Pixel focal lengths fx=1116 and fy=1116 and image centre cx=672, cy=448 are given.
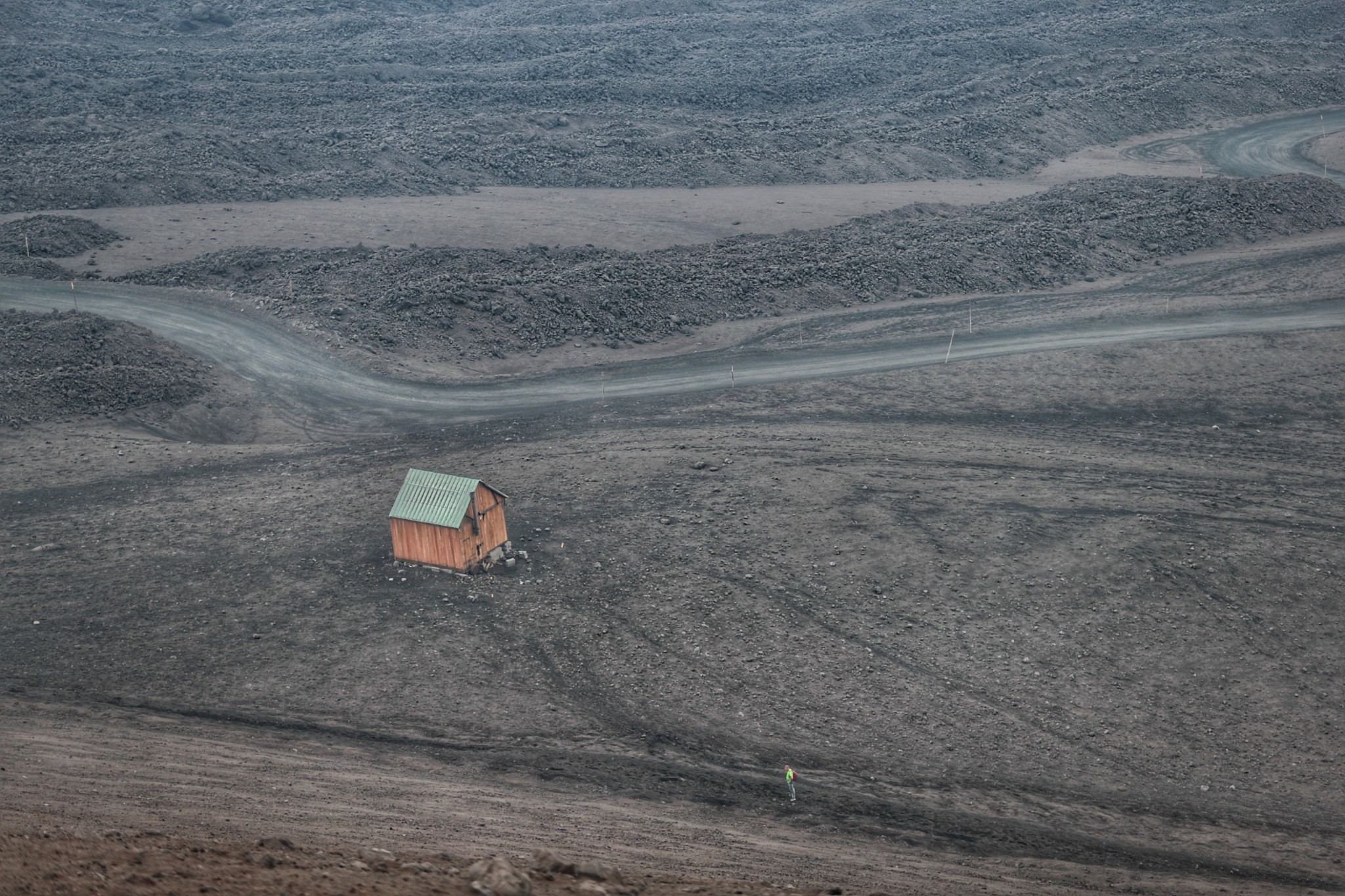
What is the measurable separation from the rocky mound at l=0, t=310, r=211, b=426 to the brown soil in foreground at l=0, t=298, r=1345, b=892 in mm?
1932

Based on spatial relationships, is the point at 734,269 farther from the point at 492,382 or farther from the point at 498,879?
the point at 498,879

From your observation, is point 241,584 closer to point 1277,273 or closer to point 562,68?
point 1277,273

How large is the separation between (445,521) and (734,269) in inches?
905

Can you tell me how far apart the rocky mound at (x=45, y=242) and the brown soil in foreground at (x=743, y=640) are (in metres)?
15.8

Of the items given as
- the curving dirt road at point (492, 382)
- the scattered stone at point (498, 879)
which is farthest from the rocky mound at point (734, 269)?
the scattered stone at point (498, 879)

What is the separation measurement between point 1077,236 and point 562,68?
42.1 metres

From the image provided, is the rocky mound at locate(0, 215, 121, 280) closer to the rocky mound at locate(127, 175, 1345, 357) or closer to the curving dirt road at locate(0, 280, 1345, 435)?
the curving dirt road at locate(0, 280, 1345, 435)

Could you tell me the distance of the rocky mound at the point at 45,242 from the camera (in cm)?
4478

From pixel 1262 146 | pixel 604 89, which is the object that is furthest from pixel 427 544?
pixel 1262 146

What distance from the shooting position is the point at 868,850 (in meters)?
18.0

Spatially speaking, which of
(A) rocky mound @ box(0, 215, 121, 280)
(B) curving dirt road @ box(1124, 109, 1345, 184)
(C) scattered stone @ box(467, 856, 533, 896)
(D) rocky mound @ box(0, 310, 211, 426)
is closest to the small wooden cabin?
(C) scattered stone @ box(467, 856, 533, 896)

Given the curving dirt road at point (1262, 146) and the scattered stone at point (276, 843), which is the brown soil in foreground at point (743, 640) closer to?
the scattered stone at point (276, 843)

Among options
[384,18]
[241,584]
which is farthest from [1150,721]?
[384,18]

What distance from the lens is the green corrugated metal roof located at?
85.0 feet
